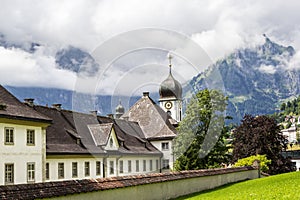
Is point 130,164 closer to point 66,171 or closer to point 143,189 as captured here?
point 66,171

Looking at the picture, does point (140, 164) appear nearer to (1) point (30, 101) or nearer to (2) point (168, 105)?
(1) point (30, 101)

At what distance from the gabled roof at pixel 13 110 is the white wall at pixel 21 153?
711 millimetres

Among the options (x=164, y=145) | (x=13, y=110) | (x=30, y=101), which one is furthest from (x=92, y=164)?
(x=164, y=145)

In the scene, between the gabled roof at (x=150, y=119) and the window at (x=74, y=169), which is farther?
the gabled roof at (x=150, y=119)

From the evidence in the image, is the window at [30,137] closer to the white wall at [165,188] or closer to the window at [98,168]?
the window at [98,168]

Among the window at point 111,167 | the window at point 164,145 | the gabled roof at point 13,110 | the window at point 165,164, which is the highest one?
the gabled roof at point 13,110

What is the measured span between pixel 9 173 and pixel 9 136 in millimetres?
2600

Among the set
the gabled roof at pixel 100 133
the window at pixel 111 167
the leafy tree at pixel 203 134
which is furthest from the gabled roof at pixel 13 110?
the leafy tree at pixel 203 134

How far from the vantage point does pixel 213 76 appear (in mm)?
46344

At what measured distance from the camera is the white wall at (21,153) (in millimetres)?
32306

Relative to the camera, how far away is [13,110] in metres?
33.8

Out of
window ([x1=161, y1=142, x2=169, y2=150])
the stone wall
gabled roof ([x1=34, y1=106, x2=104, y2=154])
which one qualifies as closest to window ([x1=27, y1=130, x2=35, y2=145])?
gabled roof ([x1=34, y1=106, x2=104, y2=154])

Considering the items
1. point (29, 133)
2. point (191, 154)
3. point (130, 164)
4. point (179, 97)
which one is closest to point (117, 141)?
point (130, 164)

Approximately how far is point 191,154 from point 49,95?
62.5ft
